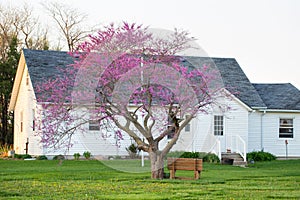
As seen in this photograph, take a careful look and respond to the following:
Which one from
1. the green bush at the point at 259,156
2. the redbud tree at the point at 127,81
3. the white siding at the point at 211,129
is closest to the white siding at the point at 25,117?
the white siding at the point at 211,129

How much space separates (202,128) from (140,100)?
1426cm

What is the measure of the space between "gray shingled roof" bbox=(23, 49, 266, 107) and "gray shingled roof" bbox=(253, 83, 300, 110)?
2.82 ft

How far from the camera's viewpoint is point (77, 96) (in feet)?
60.2

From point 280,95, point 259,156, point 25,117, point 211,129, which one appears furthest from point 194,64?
point 25,117

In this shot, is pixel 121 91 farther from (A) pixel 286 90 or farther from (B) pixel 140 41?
(A) pixel 286 90

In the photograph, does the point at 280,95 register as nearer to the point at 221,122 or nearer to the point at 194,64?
the point at 221,122

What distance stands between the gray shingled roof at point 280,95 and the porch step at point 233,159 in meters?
4.83

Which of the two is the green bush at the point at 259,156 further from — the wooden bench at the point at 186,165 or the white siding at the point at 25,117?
the wooden bench at the point at 186,165

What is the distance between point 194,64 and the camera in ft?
107

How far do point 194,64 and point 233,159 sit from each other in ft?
20.3

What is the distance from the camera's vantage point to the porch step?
28391mm

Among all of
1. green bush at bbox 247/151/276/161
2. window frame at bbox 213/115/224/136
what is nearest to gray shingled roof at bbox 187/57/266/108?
window frame at bbox 213/115/224/136

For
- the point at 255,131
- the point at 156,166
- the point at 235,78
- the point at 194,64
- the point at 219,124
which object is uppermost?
the point at 194,64

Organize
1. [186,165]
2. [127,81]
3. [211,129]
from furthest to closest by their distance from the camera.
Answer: [211,129] < [186,165] < [127,81]
